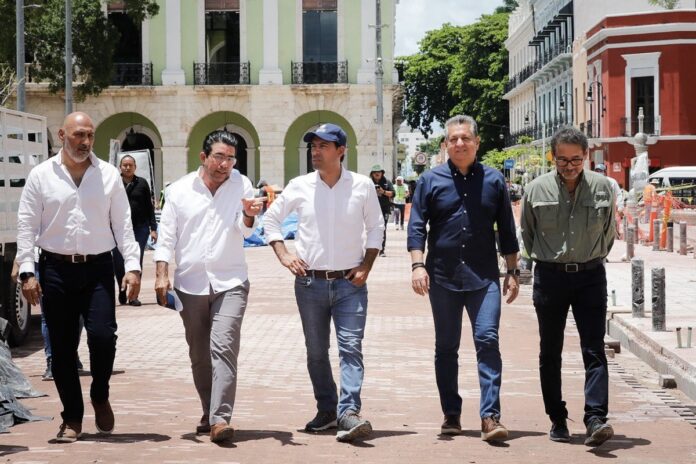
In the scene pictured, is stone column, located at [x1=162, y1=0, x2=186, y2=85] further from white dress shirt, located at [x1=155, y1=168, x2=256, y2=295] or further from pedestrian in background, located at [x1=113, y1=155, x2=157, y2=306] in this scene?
white dress shirt, located at [x1=155, y1=168, x2=256, y2=295]

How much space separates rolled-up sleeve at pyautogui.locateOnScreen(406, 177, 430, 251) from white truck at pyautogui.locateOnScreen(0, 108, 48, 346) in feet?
17.1

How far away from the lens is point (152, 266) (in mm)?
26359

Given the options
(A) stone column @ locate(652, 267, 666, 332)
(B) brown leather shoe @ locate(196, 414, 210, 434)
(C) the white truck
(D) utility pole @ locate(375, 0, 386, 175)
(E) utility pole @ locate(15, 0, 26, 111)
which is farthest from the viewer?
(D) utility pole @ locate(375, 0, 386, 175)

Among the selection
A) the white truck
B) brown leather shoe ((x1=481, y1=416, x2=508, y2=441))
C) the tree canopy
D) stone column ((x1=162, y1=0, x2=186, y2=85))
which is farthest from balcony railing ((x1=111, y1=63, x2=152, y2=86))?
the tree canopy

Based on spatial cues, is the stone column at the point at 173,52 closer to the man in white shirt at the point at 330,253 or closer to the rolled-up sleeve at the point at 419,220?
the man in white shirt at the point at 330,253

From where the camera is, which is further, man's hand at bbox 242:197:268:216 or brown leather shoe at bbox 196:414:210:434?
brown leather shoe at bbox 196:414:210:434

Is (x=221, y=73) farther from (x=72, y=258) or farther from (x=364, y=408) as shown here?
(x=72, y=258)

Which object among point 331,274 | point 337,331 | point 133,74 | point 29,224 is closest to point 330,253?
point 331,274

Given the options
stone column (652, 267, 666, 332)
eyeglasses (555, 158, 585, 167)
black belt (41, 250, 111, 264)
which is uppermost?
eyeglasses (555, 158, 585, 167)

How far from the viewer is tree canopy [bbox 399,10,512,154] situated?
93188mm

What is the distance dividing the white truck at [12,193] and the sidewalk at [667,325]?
576 centimetres

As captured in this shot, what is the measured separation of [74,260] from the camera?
771cm

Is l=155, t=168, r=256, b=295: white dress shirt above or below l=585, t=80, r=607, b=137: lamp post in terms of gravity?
below

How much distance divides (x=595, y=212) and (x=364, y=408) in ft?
7.37
